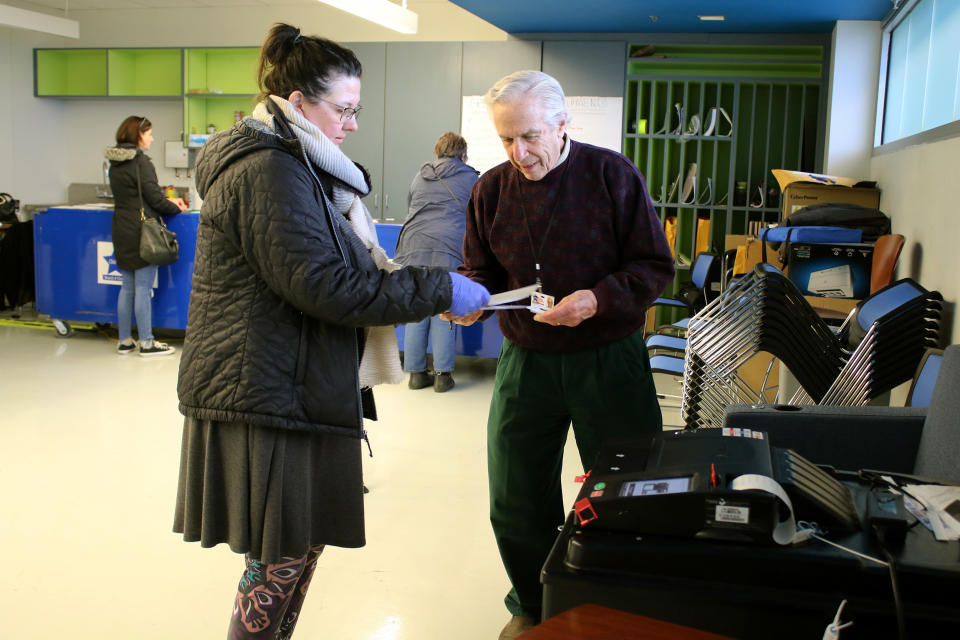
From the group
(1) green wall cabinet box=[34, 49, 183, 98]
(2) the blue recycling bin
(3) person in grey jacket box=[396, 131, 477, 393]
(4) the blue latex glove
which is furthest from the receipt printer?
(1) green wall cabinet box=[34, 49, 183, 98]

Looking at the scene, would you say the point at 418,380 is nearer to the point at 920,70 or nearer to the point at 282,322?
the point at 920,70

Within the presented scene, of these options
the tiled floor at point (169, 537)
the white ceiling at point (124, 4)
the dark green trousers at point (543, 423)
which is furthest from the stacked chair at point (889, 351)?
the white ceiling at point (124, 4)

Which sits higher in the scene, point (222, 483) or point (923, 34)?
point (923, 34)

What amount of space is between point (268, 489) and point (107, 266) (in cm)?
564

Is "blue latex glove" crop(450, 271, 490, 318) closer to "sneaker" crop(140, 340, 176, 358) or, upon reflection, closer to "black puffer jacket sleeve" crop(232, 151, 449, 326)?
"black puffer jacket sleeve" crop(232, 151, 449, 326)

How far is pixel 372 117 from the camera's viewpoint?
7988 mm

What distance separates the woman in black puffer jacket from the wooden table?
18.6ft

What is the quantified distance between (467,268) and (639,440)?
2.96 feet

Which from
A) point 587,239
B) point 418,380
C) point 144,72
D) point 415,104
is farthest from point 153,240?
point 587,239

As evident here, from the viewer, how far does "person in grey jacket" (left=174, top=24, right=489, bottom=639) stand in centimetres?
148

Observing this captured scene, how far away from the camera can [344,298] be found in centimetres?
148

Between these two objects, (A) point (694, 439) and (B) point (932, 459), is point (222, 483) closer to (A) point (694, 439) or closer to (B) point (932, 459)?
(A) point (694, 439)

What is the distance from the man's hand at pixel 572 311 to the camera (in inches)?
72.1

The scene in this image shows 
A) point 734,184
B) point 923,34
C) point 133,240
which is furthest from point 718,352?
point 734,184
